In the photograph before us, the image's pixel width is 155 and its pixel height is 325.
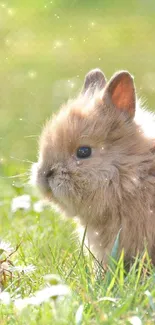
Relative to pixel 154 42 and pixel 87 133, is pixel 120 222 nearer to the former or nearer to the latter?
pixel 87 133

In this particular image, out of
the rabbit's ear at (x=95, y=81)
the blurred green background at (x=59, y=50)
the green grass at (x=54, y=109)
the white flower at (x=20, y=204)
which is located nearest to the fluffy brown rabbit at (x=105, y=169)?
the green grass at (x=54, y=109)

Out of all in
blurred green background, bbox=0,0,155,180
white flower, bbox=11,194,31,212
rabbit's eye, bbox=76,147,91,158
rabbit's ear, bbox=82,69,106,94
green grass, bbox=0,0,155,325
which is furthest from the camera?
blurred green background, bbox=0,0,155,180

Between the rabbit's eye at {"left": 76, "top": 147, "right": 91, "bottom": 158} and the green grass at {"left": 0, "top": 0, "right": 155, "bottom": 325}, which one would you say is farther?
the rabbit's eye at {"left": 76, "top": 147, "right": 91, "bottom": 158}

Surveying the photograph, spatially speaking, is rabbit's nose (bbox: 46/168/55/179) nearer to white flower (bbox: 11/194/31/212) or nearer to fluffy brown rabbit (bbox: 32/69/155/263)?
fluffy brown rabbit (bbox: 32/69/155/263)

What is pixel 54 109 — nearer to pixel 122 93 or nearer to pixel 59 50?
pixel 59 50

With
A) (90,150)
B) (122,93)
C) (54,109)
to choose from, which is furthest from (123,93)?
(54,109)

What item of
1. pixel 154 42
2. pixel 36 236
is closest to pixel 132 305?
pixel 36 236

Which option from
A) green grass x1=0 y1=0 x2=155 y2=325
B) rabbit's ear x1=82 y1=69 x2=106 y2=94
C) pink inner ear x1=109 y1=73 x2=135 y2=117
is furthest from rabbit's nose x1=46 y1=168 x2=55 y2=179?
rabbit's ear x1=82 y1=69 x2=106 y2=94

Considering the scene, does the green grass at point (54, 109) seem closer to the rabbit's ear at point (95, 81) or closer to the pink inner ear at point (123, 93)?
the rabbit's ear at point (95, 81)
